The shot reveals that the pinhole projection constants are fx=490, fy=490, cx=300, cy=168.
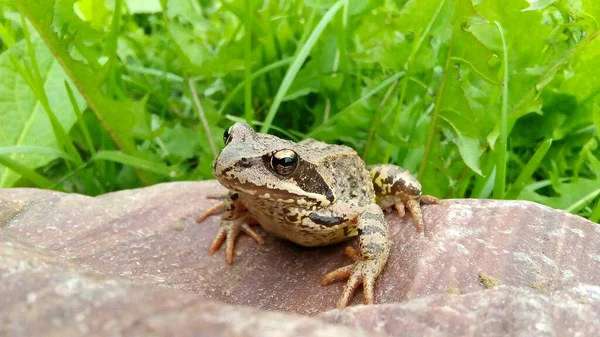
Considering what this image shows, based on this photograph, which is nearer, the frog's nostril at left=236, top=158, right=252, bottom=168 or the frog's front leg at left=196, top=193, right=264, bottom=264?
the frog's nostril at left=236, top=158, right=252, bottom=168

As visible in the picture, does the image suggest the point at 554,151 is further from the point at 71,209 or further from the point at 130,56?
the point at 130,56

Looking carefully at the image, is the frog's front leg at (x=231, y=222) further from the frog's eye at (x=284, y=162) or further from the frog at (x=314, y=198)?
the frog's eye at (x=284, y=162)

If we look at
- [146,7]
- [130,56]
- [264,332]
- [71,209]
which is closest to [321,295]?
[264,332]

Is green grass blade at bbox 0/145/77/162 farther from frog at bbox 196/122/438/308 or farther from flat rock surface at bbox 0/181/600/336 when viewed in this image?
frog at bbox 196/122/438/308

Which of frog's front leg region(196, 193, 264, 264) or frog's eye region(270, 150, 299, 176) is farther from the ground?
frog's eye region(270, 150, 299, 176)

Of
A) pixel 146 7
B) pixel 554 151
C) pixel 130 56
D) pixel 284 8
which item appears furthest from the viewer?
pixel 146 7

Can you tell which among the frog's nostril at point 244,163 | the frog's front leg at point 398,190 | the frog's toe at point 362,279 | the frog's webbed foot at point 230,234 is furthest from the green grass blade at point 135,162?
the frog's toe at point 362,279

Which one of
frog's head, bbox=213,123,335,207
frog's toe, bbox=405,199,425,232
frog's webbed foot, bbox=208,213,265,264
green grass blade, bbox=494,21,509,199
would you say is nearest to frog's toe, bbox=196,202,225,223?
frog's webbed foot, bbox=208,213,265,264
